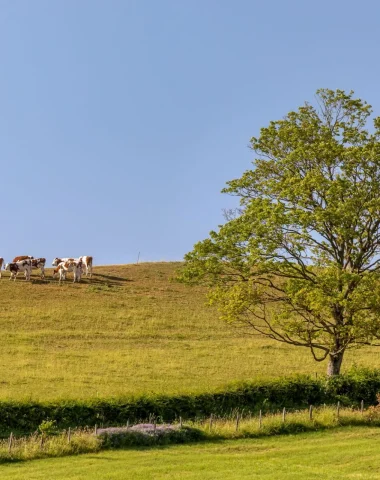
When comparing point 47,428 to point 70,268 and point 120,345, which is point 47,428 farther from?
point 70,268

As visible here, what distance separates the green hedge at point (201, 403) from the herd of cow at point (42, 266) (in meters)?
43.5

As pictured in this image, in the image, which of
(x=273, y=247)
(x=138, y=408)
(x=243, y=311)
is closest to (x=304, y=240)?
(x=273, y=247)

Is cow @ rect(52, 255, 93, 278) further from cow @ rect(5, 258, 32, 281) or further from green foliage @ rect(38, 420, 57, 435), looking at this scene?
green foliage @ rect(38, 420, 57, 435)

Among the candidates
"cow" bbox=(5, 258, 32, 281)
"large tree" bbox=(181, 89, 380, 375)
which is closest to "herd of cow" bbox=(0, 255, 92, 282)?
"cow" bbox=(5, 258, 32, 281)

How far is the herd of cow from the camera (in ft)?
249

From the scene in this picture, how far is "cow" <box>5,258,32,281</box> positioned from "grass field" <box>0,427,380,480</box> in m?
52.0

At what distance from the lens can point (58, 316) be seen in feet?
200

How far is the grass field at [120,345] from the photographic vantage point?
40.7 meters

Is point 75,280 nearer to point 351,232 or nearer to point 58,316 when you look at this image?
point 58,316

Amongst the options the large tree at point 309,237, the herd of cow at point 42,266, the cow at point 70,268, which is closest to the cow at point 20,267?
the herd of cow at point 42,266

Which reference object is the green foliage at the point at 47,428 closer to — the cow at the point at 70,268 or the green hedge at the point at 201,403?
the green hedge at the point at 201,403

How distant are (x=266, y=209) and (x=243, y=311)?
6.38m

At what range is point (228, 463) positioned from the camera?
2441cm

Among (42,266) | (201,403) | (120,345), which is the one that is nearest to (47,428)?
(201,403)
